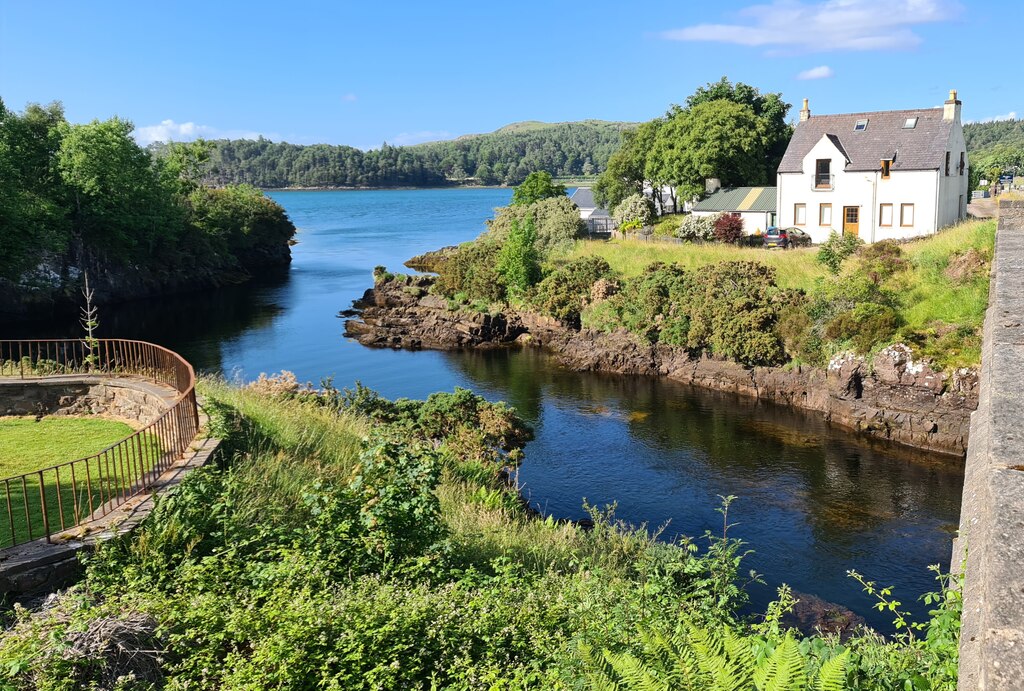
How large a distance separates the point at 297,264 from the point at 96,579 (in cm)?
7644

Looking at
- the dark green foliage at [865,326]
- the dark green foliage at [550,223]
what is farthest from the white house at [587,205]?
the dark green foliage at [865,326]

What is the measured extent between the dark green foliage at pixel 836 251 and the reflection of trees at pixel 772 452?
31.7ft

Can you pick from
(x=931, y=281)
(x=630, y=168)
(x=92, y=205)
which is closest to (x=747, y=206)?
(x=630, y=168)

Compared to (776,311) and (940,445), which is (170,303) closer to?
(776,311)

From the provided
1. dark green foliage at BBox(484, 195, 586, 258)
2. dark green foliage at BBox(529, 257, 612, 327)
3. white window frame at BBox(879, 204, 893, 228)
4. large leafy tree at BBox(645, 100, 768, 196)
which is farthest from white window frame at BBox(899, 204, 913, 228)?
dark green foliage at BBox(484, 195, 586, 258)

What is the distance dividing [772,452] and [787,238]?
24.0 meters

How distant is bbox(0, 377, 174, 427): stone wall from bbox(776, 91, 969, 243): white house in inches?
1571

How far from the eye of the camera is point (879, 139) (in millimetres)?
46250

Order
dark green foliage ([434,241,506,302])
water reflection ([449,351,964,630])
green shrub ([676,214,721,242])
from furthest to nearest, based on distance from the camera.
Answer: green shrub ([676,214,721,242])
dark green foliage ([434,241,506,302])
water reflection ([449,351,964,630])

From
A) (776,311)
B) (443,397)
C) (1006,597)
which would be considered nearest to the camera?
(1006,597)

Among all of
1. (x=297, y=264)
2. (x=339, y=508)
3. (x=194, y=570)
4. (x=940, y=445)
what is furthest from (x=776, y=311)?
(x=297, y=264)

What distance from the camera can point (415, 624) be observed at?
7969mm

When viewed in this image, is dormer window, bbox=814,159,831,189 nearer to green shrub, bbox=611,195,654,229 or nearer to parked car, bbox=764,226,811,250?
parked car, bbox=764,226,811,250

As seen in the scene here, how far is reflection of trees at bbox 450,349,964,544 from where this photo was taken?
22062 mm
